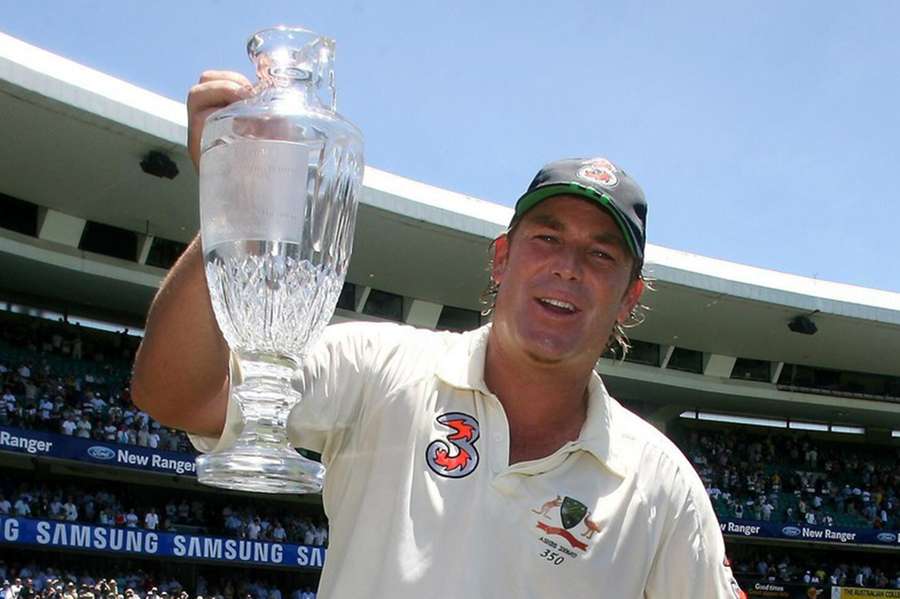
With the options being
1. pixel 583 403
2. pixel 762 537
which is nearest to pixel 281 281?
pixel 583 403

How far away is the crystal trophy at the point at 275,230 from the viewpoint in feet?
4.84

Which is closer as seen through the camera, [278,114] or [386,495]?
[278,114]

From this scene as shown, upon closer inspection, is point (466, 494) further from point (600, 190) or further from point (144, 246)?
point (144, 246)

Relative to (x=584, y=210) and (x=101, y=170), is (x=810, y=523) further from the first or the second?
(x=584, y=210)

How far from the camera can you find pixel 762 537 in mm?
27078

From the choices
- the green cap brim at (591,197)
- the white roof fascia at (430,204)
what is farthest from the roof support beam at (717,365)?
the green cap brim at (591,197)

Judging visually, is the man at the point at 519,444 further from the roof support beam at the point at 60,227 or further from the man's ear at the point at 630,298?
the roof support beam at the point at 60,227

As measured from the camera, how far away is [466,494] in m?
2.01

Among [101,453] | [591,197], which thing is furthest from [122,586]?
[591,197]

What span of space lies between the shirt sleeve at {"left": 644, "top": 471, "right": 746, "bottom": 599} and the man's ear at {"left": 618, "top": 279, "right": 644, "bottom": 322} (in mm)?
373

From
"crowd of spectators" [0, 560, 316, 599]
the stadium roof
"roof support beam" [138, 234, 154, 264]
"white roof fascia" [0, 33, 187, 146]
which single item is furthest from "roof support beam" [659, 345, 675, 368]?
"white roof fascia" [0, 33, 187, 146]

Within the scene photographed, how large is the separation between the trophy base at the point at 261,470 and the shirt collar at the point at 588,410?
28.1 inches

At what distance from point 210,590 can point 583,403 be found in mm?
21117

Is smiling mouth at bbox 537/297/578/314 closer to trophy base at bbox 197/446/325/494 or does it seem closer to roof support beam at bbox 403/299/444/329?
trophy base at bbox 197/446/325/494
